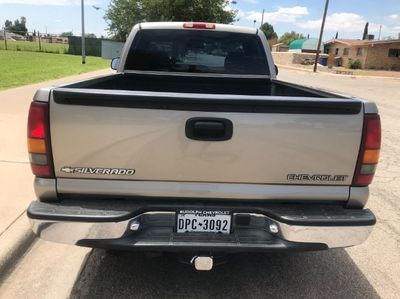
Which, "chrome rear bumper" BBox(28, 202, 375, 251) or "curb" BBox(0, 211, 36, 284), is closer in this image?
"chrome rear bumper" BBox(28, 202, 375, 251)

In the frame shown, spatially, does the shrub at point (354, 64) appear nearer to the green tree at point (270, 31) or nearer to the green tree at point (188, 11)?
the green tree at point (188, 11)

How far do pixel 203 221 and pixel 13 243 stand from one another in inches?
76.2

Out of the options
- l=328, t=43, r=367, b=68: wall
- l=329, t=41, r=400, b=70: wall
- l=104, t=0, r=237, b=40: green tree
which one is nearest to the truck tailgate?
l=104, t=0, r=237, b=40: green tree

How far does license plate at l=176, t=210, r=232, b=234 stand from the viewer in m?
2.74

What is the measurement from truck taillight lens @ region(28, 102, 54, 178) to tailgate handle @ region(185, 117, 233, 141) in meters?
0.86

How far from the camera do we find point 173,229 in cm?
276

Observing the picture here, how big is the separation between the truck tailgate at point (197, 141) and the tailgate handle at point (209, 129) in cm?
2

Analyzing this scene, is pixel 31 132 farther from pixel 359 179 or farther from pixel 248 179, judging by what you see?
pixel 359 179

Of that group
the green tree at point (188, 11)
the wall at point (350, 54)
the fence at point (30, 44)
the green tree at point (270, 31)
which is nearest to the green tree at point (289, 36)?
the green tree at point (270, 31)

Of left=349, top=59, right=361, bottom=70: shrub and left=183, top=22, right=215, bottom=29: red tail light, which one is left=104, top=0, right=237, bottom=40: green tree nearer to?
left=349, top=59, right=361, bottom=70: shrub

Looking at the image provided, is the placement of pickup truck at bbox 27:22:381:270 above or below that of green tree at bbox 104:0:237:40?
below

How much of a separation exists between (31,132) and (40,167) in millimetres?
225

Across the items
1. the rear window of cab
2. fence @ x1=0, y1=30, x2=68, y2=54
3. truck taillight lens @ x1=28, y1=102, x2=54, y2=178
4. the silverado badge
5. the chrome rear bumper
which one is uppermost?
the rear window of cab

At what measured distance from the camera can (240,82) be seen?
16.3ft
